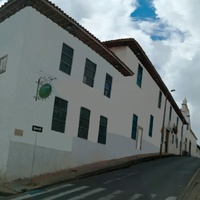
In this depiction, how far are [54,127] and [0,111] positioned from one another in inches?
108

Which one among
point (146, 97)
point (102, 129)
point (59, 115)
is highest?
point (146, 97)

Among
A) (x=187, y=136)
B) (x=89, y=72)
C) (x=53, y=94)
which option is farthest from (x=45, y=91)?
(x=187, y=136)

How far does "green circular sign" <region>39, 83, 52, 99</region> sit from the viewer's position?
1543cm

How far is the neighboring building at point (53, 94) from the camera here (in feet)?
47.2

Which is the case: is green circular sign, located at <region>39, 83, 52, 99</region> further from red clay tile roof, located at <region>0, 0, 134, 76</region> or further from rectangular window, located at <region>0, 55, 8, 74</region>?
red clay tile roof, located at <region>0, 0, 134, 76</region>

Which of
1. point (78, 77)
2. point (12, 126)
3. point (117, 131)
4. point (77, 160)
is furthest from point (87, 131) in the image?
point (12, 126)

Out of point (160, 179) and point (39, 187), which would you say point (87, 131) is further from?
point (39, 187)

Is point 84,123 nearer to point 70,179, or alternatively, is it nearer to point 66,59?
point 66,59

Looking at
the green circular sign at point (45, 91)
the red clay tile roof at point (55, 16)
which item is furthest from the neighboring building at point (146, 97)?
the green circular sign at point (45, 91)

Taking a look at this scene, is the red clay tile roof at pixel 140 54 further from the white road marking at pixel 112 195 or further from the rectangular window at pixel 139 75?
the white road marking at pixel 112 195

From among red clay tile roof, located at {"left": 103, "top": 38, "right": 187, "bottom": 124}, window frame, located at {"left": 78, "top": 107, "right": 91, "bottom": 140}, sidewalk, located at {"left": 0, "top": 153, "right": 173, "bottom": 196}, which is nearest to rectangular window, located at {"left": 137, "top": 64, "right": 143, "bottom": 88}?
red clay tile roof, located at {"left": 103, "top": 38, "right": 187, "bottom": 124}

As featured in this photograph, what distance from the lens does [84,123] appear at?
1900cm

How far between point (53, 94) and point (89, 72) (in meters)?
3.98

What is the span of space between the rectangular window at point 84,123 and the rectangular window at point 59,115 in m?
1.61
